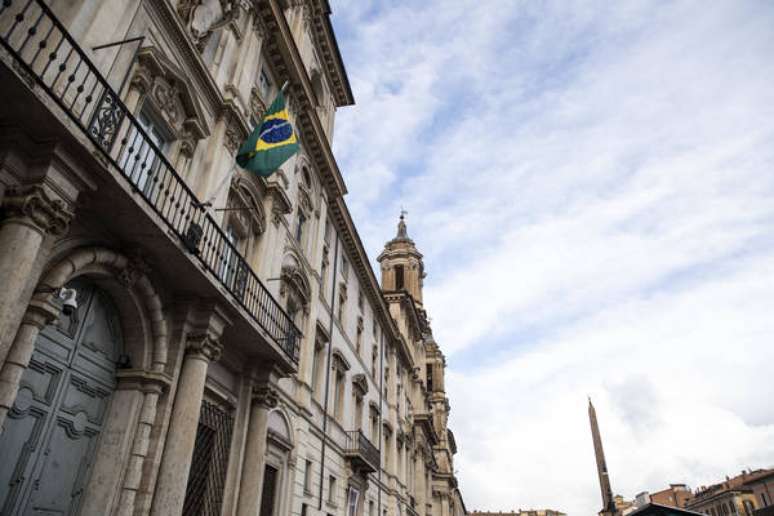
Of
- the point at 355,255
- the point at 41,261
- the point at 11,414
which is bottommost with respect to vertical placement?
the point at 11,414

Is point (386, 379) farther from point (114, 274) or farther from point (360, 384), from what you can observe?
point (114, 274)

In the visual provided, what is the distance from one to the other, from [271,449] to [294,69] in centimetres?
1164

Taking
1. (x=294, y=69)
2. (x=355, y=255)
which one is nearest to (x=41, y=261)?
(x=294, y=69)

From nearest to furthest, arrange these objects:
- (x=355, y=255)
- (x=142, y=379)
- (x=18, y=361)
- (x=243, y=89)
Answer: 1. (x=18, y=361)
2. (x=142, y=379)
3. (x=243, y=89)
4. (x=355, y=255)

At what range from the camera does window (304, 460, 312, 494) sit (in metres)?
16.4

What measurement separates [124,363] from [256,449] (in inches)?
170

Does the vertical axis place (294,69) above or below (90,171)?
above

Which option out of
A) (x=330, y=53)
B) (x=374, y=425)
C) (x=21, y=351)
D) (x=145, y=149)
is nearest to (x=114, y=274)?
(x=21, y=351)

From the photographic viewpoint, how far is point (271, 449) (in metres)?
14.1

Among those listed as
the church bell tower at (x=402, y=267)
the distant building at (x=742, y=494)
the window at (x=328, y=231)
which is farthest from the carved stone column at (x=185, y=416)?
the distant building at (x=742, y=494)

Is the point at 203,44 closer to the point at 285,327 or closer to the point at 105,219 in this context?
the point at 105,219

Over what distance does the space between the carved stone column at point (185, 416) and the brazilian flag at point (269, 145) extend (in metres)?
3.22

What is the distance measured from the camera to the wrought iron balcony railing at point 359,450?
2025 cm

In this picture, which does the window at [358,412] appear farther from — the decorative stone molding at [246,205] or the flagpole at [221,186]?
the flagpole at [221,186]
